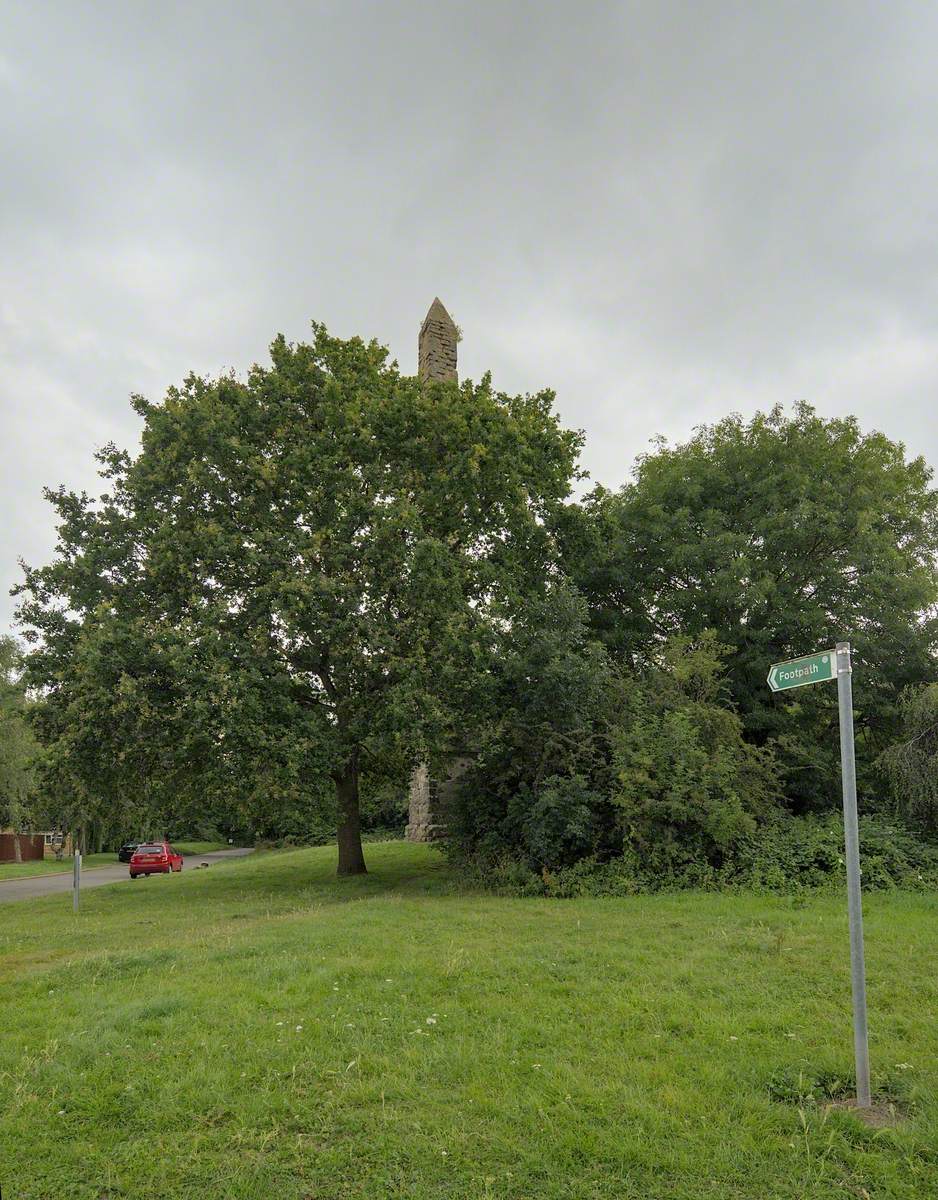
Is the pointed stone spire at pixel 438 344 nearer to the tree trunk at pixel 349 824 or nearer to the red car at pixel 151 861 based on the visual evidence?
the tree trunk at pixel 349 824

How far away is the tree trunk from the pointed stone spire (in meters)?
12.9

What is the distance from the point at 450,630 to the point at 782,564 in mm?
9012

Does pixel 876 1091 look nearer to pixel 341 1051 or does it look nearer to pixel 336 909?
pixel 341 1051

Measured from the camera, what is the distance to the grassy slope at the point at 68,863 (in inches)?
1288

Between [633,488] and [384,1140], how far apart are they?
18.8 metres

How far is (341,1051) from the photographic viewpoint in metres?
5.15

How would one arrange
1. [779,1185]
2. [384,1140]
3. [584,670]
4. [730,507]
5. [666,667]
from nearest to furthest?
[779,1185], [384,1140], [584,670], [666,667], [730,507]

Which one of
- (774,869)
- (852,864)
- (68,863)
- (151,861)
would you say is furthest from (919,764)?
(68,863)

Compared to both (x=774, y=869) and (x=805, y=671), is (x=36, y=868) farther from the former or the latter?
(x=805, y=671)

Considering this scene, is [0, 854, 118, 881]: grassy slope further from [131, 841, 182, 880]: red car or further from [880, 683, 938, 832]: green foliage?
[880, 683, 938, 832]: green foliage

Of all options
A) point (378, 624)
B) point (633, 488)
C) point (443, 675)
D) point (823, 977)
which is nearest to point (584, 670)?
point (443, 675)

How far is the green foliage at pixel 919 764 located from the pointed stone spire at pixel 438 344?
1619 cm

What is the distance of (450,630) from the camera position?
47.4ft

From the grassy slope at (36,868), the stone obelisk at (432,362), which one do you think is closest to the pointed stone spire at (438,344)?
the stone obelisk at (432,362)
